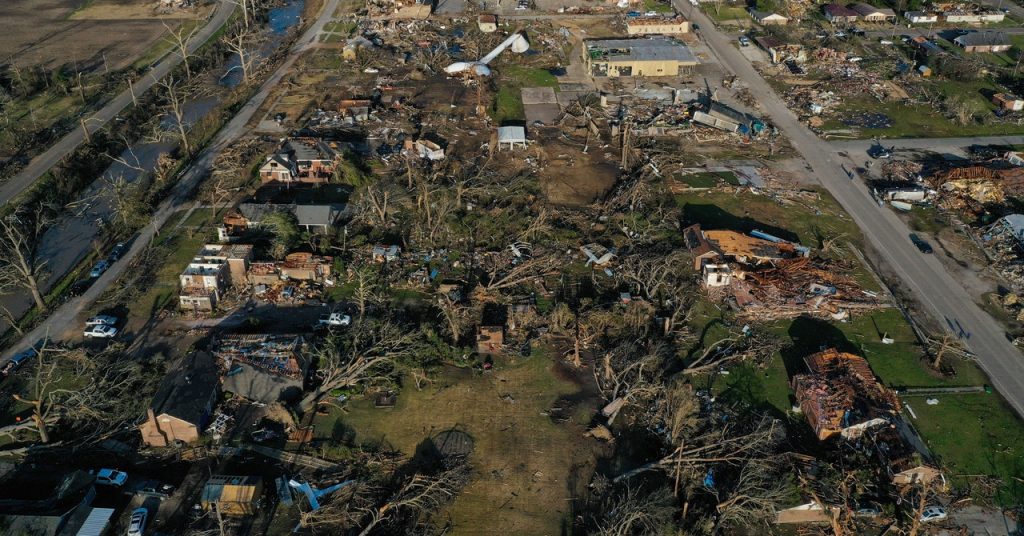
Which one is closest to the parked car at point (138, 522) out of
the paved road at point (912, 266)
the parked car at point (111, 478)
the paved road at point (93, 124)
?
the parked car at point (111, 478)

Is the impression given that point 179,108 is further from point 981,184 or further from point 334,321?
point 981,184

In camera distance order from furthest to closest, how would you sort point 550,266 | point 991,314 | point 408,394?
1. point 550,266
2. point 991,314
3. point 408,394

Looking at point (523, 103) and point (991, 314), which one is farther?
point (523, 103)

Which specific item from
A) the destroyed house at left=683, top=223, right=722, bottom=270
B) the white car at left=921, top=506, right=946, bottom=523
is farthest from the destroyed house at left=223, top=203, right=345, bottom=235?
the white car at left=921, top=506, right=946, bottom=523

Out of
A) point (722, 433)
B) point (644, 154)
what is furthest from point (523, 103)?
point (722, 433)

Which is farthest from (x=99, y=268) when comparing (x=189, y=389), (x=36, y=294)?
(x=189, y=389)

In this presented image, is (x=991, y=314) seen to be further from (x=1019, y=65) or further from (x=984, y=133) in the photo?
(x=1019, y=65)

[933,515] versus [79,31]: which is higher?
[79,31]
